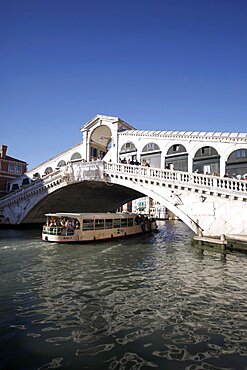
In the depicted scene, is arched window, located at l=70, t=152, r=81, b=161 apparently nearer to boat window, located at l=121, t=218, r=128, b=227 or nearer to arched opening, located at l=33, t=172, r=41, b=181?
arched opening, located at l=33, t=172, r=41, b=181

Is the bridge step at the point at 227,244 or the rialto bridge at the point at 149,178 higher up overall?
the rialto bridge at the point at 149,178

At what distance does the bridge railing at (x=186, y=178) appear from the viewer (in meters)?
17.5

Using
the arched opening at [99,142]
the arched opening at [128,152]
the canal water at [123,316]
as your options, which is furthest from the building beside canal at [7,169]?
the canal water at [123,316]

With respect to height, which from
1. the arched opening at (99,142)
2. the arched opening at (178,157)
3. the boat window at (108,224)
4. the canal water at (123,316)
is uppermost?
the arched opening at (99,142)

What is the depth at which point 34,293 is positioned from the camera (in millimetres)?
8625

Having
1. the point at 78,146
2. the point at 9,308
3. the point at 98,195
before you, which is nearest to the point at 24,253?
the point at 9,308

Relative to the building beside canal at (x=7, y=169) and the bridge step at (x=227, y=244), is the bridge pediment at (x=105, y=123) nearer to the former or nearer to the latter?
the building beside canal at (x=7, y=169)

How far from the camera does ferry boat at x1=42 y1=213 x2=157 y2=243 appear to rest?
2055 centimetres

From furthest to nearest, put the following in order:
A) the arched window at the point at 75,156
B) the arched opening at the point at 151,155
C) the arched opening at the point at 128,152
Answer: the arched window at the point at 75,156, the arched opening at the point at 128,152, the arched opening at the point at 151,155

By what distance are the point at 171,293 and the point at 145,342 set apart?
3.32 metres

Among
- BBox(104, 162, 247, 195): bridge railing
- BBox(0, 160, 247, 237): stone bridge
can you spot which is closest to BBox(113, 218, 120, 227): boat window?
BBox(0, 160, 247, 237): stone bridge

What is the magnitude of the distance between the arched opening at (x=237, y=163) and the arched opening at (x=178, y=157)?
3932 millimetres

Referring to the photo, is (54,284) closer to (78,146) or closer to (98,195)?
(98,195)

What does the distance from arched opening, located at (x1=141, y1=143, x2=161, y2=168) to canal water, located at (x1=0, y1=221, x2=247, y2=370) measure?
1597 cm
